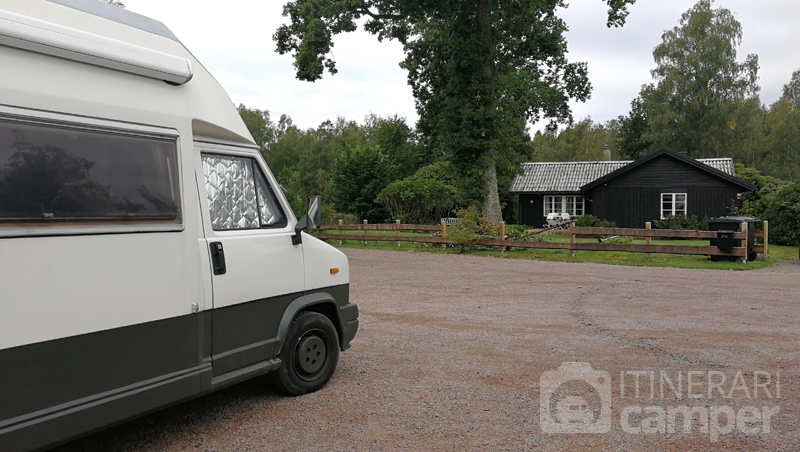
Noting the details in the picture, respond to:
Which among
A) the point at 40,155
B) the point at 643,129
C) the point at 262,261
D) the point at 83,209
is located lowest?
the point at 262,261

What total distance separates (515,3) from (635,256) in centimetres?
1273

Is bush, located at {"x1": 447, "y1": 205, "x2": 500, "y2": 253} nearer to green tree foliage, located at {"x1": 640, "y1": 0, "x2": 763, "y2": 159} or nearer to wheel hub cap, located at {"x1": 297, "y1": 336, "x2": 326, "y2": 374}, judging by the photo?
wheel hub cap, located at {"x1": 297, "y1": 336, "x2": 326, "y2": 374}

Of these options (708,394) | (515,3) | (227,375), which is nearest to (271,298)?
(227,375)

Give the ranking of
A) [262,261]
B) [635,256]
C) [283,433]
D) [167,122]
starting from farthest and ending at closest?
[635,256]
[262,261]
[283,433]
[167,122]

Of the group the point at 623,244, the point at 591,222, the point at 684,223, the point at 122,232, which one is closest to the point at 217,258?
the point at 122,232

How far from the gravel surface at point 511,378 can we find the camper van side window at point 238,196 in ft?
5.25

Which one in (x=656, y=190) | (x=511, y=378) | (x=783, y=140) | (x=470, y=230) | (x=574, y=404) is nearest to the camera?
(x=574, y=404)

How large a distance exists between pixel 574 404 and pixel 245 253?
3.05 meters

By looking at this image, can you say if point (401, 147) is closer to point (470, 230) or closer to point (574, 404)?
point (470, 230)

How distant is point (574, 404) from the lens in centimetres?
481

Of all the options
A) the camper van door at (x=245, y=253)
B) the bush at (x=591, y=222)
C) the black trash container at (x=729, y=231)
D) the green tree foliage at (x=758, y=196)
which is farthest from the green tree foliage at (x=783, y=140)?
the camper van door at (x=245, y=253)

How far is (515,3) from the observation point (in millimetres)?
24234

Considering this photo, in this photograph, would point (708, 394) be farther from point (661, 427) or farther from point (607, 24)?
point (607, 24)

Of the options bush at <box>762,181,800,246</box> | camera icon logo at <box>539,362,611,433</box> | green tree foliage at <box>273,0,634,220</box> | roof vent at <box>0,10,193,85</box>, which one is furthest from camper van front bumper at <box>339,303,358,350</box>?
bush at <box>762,181,800,246</box>
